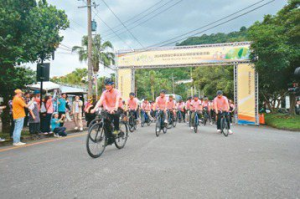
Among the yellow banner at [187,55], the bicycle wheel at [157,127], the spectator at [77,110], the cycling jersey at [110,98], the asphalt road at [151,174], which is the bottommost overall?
the asphalt road at [151,174]

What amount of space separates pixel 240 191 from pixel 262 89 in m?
22.0

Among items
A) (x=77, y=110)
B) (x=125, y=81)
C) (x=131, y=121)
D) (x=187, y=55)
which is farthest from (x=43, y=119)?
(x=187, y=55)

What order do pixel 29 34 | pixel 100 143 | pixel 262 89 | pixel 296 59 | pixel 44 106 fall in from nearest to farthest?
pixel 100 143 < pixel 29 34 < pixel 44 106 < pixel 296 59 < pixel 262 89

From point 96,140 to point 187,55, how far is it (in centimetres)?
1620

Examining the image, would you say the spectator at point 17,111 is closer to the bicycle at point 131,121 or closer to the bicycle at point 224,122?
the bicycle at point 131,121

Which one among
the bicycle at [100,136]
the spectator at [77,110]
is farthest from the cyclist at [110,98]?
the spectator at [77,110]

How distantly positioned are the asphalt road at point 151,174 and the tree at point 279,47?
11841 millimetres

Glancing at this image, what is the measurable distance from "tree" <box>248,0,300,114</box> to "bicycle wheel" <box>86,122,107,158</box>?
46.5 ft

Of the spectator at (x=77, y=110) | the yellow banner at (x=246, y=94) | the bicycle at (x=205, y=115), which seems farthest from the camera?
the yellow banner at (x=246, y=94)

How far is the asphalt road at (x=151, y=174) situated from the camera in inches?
132

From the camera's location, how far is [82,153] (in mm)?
6074

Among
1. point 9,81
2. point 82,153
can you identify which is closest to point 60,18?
point 9,81

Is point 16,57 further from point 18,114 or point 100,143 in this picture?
point 100,143

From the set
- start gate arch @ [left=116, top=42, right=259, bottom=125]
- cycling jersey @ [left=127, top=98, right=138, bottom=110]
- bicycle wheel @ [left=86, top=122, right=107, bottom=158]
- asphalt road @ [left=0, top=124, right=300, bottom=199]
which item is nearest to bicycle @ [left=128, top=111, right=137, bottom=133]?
cycling jersey @ [left=127, top=98, right=138, bottom=110]
